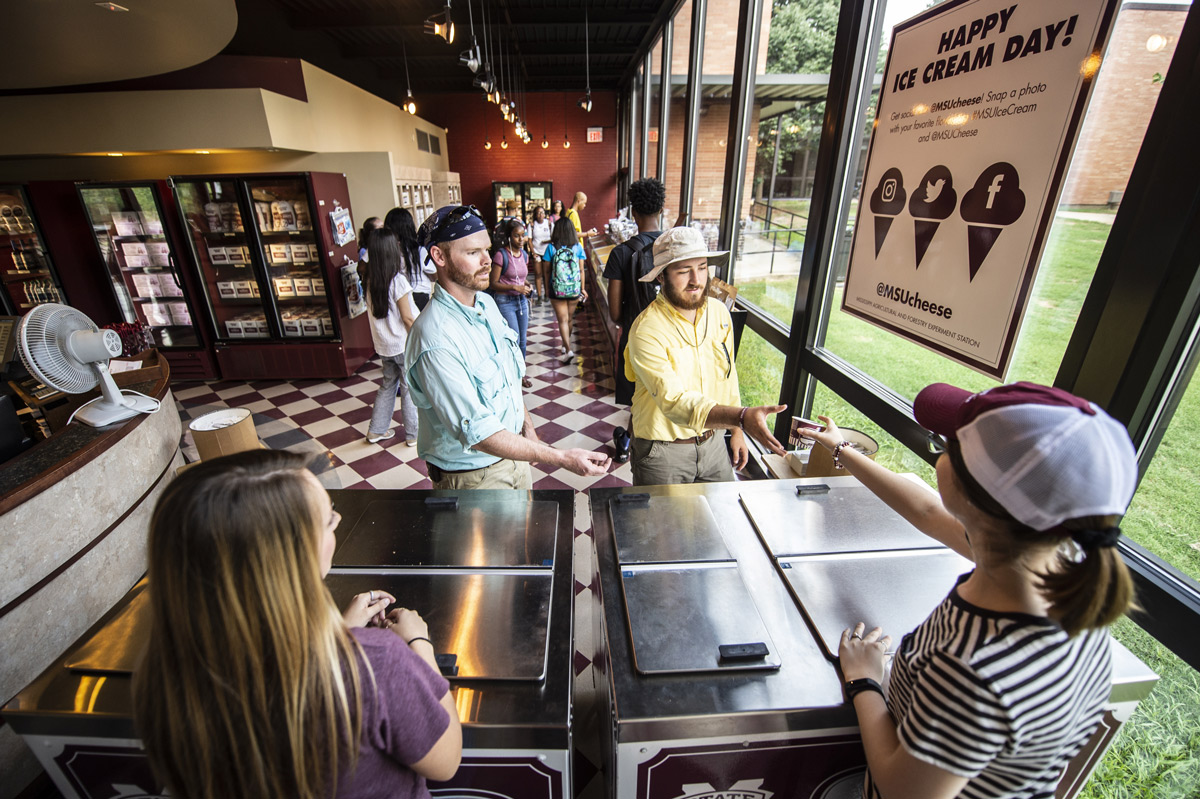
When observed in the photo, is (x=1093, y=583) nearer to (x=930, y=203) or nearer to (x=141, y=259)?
(x=930, y=203)

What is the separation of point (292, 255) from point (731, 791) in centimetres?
614

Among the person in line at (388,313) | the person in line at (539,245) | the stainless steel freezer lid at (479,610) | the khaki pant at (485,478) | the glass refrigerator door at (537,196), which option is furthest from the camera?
the glass refrigerator door at (537,196)

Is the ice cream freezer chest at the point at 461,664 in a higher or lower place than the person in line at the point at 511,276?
lower

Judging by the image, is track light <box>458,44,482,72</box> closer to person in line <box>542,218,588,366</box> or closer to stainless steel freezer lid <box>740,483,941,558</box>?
person in line <box>542,218,588,366</box>

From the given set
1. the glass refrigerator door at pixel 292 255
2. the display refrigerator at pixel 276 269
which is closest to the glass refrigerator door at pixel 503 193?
the display refrigerator at pixel 276 269

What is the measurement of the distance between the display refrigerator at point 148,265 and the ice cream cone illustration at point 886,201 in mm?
6510

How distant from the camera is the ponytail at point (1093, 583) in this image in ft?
2.31

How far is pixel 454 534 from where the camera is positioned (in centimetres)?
159

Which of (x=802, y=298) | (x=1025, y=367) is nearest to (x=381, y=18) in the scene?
(x=802, y=298)

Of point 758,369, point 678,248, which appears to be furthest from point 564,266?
point 678,248

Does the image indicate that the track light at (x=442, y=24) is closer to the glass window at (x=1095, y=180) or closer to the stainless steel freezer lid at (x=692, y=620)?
the glass window at (x=1095, y=180)

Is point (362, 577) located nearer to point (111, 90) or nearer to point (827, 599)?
point (827, 599)

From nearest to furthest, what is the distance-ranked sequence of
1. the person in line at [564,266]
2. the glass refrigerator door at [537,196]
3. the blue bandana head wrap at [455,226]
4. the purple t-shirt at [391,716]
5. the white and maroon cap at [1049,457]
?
the white and maroon cap at [1049,457], the purple t-shirt at [391,716], the blue bandana head wrap at [455,226], the person in line at [564,266], the glass refrigerator door at [537,196]

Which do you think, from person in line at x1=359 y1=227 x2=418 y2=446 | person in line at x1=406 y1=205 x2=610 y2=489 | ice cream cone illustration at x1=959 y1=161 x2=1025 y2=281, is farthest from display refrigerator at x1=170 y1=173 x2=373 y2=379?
ice cream cone illustration at x1=959 y1=161 x2=1025 y2=281
